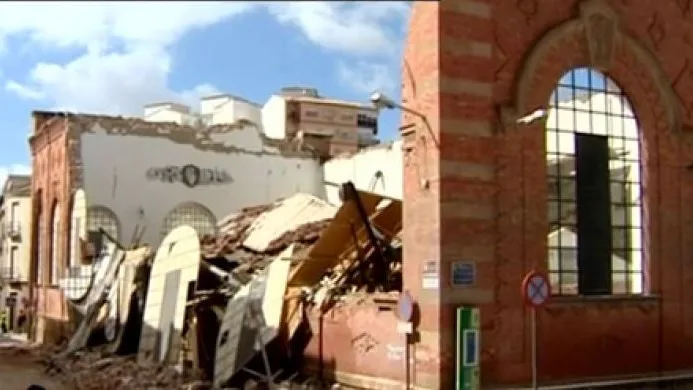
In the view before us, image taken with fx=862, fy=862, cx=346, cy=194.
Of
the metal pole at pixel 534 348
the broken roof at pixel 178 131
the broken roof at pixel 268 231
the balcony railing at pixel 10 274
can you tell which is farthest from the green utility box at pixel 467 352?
the balcony railing at pixel 10 274

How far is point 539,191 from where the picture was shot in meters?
14.2

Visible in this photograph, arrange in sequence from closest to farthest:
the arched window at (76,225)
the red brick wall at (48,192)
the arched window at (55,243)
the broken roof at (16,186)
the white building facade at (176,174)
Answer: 1. the arched window at (76,225)
2. the white building facade at (176,174)
3. the red brick wall at (48,192)
4. the arched window at (55,243)
5. the broken roof at (16,186)

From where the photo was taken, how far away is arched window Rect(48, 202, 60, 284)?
29750mm

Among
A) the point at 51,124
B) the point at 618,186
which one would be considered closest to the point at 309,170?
the point at 51,124

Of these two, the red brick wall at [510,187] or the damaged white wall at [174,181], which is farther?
the damaged white wall at [174,181]

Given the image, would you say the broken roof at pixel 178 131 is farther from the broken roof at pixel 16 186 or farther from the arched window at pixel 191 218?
the broken roof at pixel 16 186

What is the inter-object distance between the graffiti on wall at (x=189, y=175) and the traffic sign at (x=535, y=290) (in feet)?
62.4

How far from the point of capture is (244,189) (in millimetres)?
30141

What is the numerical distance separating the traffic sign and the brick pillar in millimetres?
1532

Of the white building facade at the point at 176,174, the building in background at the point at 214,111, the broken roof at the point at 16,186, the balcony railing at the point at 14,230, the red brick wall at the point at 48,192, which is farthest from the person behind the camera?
the broken roof at the point at 16,186

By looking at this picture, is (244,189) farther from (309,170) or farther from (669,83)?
(669,83)

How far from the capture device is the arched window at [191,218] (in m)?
28.9

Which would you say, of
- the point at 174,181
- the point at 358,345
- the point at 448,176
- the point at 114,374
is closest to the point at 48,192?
the point at 174,181

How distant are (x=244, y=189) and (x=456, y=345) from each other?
708 inches
